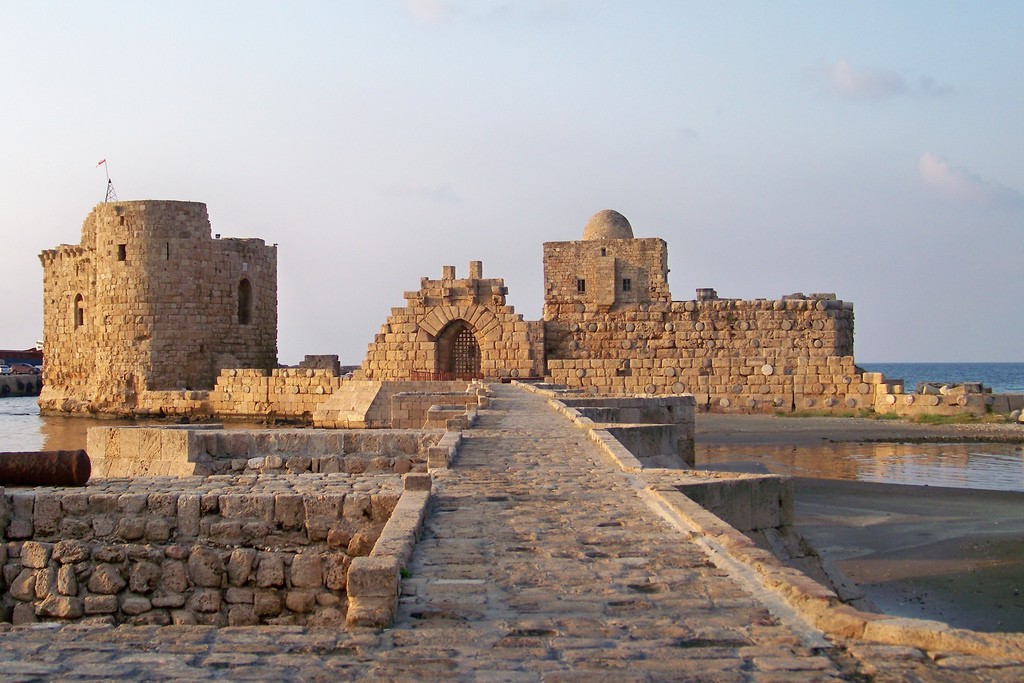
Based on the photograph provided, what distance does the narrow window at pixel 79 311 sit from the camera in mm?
29672

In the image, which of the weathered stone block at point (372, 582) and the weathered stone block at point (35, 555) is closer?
the weathered stone block at point (372, 582)

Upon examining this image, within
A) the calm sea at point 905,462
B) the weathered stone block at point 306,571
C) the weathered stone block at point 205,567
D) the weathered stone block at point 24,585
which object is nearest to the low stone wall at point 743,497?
the weathered stone block at point 306,571

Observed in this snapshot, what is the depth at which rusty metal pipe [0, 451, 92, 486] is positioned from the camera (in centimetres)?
707

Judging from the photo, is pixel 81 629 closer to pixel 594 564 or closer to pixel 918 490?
pixel 594 564

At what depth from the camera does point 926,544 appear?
9539 millimetres

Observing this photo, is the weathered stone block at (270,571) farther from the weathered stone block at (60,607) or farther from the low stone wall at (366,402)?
the low stone wall at (366,402)

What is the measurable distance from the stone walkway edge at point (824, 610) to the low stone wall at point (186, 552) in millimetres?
1655

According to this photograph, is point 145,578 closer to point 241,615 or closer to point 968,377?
point 241,615

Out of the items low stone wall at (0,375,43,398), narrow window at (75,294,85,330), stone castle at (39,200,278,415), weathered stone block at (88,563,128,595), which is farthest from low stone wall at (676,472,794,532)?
low stone wall at (0,375,43,398)

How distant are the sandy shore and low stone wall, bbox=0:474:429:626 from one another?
384 cm

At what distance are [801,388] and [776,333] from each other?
1293 millimetres

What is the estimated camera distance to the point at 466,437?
32.4 feet

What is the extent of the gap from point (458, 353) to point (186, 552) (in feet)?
62.7

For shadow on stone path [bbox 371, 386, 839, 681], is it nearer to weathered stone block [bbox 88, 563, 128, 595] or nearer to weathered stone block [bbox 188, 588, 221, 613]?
weathered stone block [bbox 188, 588, 221, 613]
